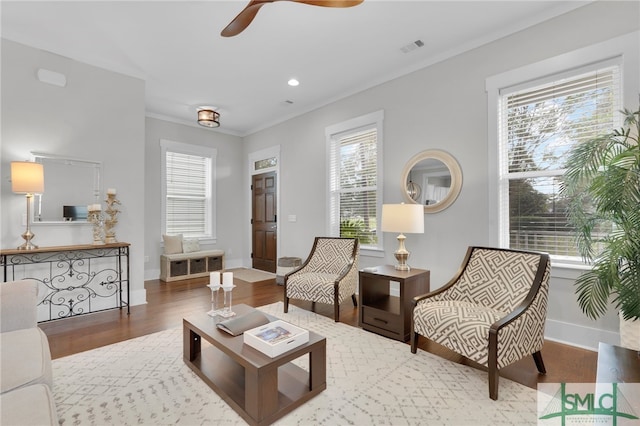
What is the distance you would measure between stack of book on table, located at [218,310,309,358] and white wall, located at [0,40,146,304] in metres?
2.59

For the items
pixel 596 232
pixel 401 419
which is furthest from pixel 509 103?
pixel 401 419

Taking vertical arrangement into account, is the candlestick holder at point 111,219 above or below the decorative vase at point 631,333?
above

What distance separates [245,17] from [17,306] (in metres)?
2.38

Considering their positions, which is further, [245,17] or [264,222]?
[264,222]

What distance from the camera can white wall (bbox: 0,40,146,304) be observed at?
3.17 metres

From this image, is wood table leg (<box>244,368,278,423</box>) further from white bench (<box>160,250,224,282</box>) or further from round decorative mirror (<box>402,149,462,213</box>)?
white bench (<box>160,250,224,282</box>)

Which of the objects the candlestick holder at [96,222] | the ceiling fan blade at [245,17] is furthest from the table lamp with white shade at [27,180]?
the ceiling fan blade at [245,17]

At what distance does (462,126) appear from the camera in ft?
11.1

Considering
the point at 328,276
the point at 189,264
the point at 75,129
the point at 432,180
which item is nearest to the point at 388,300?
the point at 328,276

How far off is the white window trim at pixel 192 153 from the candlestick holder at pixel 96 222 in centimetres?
190

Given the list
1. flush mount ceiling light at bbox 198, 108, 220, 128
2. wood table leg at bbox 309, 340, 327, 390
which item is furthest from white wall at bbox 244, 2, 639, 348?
wood table leg at bbox 309, 340, 327, 390

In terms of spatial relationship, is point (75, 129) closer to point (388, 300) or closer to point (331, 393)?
point (331, 393)

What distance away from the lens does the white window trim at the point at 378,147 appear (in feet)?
13.6

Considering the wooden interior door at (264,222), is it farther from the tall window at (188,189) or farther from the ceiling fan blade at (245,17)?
the ceiling fan blade at (245,17)
